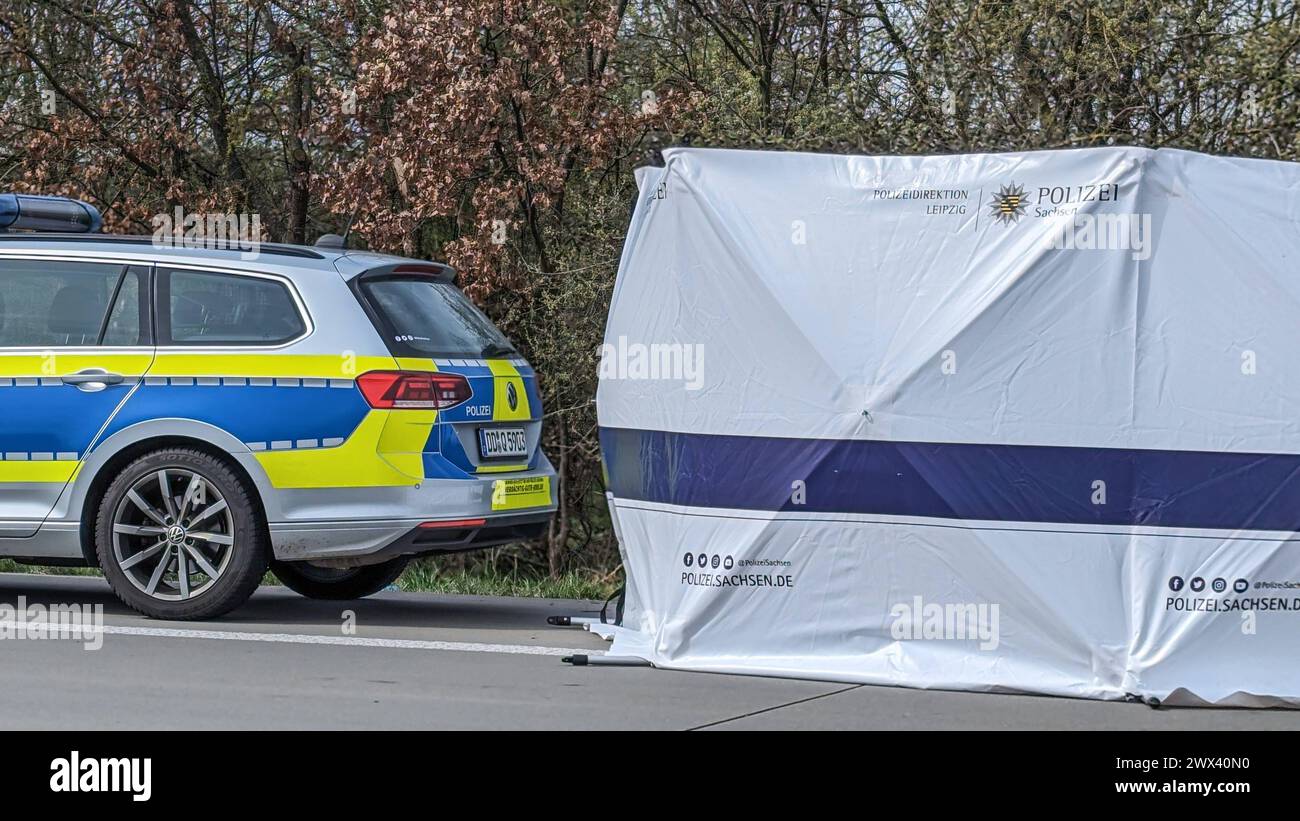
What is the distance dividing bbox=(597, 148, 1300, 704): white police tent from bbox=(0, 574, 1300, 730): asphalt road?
0.27 meters

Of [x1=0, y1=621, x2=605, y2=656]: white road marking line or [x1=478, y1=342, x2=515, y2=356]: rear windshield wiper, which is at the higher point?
[x1=478, y1=342, x2=515, y2=356]: rear windshield wiper

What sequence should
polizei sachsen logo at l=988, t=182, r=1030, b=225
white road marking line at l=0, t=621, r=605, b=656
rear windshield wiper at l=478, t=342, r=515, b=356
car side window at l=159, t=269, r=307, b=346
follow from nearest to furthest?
polizei sachsen logo at l=988, t=182, r=1030, b=225 → white road marking line at l=0, t=621, r=605, b=656 → car side window at l=159, t=269, r=307, b=346 → rear windshield wiper at l=478, t=342, r=515, b=356

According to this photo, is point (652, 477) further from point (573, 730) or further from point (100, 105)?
point (100, 105)

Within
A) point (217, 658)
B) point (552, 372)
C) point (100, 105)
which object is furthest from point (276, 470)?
point (100, 105)

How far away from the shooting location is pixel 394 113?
1495 cm

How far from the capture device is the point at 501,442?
8867 millimetres

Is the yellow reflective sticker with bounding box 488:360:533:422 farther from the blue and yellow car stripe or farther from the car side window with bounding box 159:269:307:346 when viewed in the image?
the car side window with bounding box 159:269:307:346

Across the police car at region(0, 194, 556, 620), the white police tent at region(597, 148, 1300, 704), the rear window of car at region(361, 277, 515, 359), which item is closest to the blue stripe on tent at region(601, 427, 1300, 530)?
the white police tent at region(597, 148, 1300, 704)

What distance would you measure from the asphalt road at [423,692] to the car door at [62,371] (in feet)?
2.59

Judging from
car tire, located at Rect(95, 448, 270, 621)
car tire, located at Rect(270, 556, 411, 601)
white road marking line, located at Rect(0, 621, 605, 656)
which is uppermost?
car tire, located at Rect(95, 448, 270, 621)

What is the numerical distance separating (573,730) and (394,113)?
31.0 feet

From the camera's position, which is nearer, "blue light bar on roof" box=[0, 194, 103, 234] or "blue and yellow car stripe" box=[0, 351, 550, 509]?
"blue and yellow car stripe" box=[0, 351, 550, 509]

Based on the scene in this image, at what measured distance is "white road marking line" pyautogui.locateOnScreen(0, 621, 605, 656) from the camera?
8.20 meters

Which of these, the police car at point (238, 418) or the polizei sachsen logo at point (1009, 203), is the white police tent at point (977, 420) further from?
the police car at point (238, 418)
